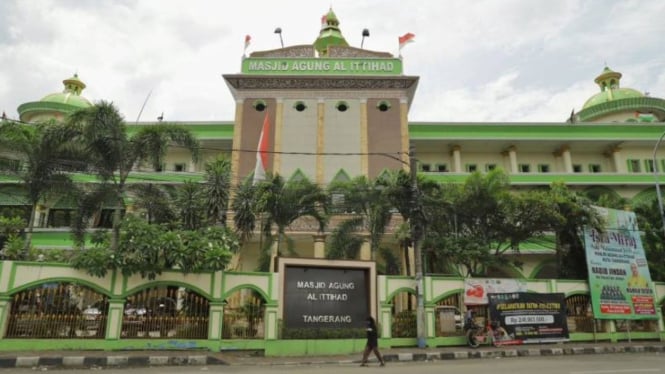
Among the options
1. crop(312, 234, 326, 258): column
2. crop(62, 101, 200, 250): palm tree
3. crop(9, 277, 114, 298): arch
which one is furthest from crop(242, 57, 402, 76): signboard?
crop(9, 277, 114, 298): arch

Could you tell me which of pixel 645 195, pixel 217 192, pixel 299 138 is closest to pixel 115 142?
pixel 217 192

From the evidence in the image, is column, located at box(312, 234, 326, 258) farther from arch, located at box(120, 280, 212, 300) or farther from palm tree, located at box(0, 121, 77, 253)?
palm tree, located at box(0, 121, 77, 253)

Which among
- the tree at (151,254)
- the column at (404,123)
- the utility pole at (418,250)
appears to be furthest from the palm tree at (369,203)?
the column at (404,123)

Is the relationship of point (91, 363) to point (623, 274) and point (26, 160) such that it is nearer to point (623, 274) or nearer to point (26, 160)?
point (26, 160)

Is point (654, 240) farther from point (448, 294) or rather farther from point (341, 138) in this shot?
point (341, 138)

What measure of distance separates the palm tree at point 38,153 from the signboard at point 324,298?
9375mm

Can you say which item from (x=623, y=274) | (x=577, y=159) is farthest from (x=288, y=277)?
(x=577, y=159)

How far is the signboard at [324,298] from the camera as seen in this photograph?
52.1 ft

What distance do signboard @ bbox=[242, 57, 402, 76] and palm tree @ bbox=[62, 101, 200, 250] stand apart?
43.6ft

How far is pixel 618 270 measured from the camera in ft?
69.2

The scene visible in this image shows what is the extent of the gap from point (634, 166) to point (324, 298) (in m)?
28.9

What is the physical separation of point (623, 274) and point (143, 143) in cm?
2093

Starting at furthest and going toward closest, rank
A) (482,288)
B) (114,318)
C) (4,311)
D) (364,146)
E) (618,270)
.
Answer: (364,146) → (618,270) → (482,288) → (114,318) → (4,311)

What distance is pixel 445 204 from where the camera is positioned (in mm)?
21078
